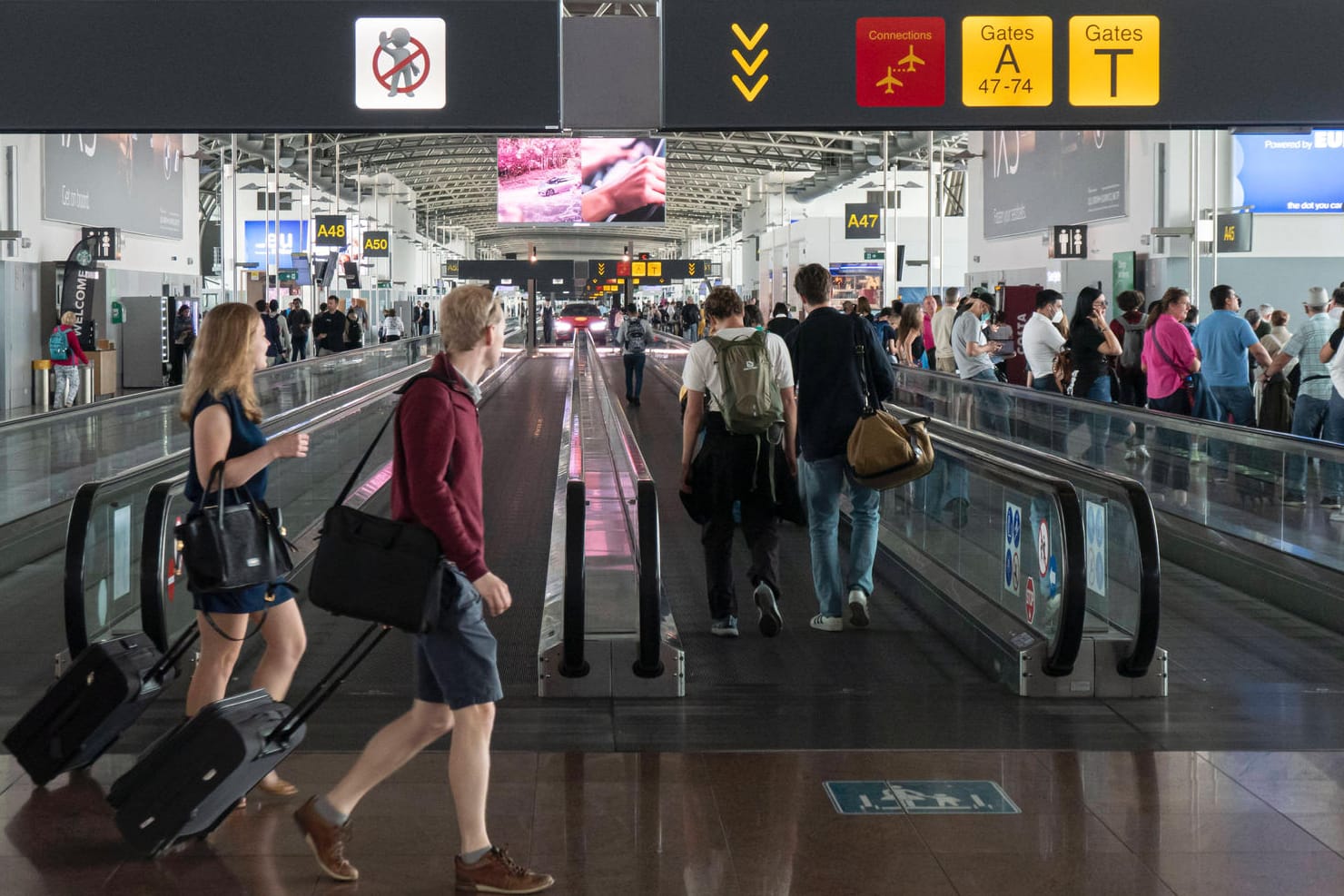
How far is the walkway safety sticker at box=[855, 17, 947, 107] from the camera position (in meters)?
8.34

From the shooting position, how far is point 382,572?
3.71 metres

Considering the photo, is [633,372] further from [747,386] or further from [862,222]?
[747,386]

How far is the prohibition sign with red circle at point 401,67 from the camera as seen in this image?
8.25 m

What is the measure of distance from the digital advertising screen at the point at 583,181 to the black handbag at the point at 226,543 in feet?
81.5

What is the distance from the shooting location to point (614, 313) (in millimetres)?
49062

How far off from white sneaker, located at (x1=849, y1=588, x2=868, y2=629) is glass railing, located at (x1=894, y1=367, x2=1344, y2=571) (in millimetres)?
2521

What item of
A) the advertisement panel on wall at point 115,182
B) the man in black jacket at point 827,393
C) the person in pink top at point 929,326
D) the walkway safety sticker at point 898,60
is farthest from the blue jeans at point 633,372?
the man in black jacket at point 827,393

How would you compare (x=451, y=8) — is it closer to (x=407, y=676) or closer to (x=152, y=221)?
(x=407, y=676)

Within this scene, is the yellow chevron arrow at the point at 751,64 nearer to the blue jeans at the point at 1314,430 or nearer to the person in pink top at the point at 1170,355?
the blue jeans at the point at 1314,430

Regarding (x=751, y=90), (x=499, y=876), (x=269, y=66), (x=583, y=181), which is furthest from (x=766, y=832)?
(x=583, y=181)

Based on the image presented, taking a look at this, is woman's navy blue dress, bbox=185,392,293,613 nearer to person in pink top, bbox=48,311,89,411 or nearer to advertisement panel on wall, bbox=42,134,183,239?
person in pink top, bbox=48,311,89,411

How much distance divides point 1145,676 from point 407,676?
3.22 metres

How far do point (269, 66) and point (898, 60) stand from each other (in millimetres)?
3644

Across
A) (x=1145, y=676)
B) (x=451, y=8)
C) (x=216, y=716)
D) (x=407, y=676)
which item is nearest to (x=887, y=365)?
(x=1145, y=676)
